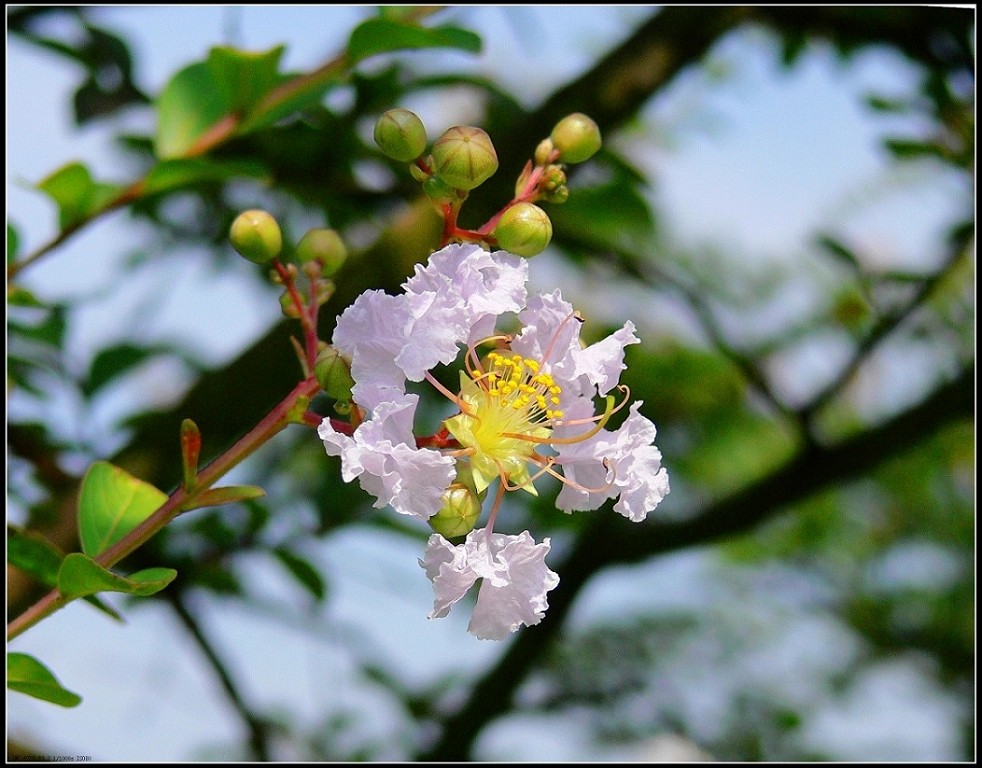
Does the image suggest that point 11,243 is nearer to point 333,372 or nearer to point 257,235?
point 257,235

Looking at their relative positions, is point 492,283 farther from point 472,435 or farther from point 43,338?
point 43,338

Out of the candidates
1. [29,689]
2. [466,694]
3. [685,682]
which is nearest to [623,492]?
[29,689]

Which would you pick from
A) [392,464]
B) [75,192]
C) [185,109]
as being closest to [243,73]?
[185,109]

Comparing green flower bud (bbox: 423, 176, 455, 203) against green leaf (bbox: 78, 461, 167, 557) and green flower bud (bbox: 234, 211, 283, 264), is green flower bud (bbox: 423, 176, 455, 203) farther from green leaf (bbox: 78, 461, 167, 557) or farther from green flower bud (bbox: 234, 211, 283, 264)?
green leaf (bbox: 78, 461, 167, 557)

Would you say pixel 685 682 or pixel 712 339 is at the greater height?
pixel 712 339

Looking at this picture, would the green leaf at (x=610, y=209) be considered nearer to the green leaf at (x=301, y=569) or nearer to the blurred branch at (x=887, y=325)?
the blurred branch at (x=887, y=325)

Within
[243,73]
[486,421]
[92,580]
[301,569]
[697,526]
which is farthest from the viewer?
[697,526]
